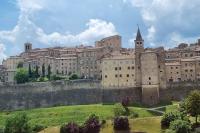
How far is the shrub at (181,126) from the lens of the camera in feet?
212

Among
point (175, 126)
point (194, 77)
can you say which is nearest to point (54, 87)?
point (194, 77)

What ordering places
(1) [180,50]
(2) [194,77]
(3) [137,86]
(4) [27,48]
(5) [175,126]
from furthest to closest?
(4) [27,48], (1) [180,50], (2) [194,77], (3) [137,86], (5) [175,126]

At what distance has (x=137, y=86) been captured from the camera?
315 ft

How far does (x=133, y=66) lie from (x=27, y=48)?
225 feet

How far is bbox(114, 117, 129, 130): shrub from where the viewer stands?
71.4 m

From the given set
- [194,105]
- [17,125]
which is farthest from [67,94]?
[194,105]

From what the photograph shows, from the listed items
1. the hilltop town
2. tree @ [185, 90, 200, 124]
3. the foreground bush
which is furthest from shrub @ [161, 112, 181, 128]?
the hilltop town

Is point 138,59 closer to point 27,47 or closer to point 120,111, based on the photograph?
point 120,111

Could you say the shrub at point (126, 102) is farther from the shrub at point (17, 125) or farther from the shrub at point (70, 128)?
the shrub at point (70, 128)

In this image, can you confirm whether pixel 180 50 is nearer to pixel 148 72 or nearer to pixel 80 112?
pixel 148 72

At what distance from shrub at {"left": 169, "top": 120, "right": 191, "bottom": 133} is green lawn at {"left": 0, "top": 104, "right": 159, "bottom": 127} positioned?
18129 mm

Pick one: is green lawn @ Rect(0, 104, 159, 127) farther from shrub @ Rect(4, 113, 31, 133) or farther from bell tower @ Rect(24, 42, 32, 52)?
bell tower @ Rect(24, 42, 32, 52)

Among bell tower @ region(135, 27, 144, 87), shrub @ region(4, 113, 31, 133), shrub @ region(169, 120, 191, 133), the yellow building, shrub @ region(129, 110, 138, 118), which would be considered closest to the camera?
shrub @ region(169, 120, 191, 133)

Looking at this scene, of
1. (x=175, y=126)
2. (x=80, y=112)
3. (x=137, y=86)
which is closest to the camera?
(x=175, y=126)
